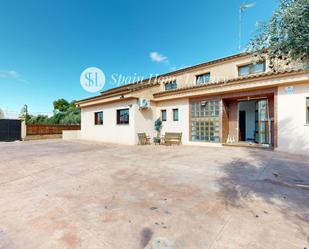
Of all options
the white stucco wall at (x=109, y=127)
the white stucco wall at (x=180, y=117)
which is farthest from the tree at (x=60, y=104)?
the white stucco wall at (x=180, y=117)

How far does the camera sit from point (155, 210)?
282 centimetres

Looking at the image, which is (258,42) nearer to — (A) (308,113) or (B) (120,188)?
(B) (120,188)

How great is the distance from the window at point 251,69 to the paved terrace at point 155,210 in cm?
777

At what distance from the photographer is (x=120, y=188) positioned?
3.87 m

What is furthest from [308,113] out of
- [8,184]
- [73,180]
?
[8,184]

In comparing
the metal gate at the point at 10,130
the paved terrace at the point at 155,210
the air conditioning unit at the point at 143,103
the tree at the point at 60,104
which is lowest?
the paved terrace at the point at 155,210

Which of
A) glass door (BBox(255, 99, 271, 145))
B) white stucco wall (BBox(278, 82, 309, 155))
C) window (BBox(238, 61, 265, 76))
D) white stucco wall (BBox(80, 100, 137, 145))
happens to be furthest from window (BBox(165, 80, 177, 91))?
white stucco wall (BBox(278, 82, 309, 155))

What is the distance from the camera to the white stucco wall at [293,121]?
7969 mm

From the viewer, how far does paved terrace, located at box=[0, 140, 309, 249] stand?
2.06m

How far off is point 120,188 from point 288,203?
136 inches

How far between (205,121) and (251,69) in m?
4.58

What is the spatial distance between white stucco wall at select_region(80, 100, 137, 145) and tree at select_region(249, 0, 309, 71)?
31.0 feet

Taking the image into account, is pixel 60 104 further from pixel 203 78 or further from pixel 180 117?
pixel 203 78

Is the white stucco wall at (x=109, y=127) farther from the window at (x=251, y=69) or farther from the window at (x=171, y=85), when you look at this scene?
the window at (x=251, y=69)
